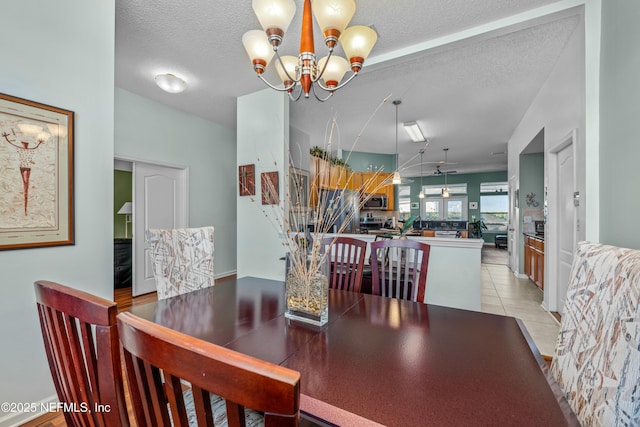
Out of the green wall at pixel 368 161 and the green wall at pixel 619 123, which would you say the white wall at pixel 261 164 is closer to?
the green wall at pixel 619 123

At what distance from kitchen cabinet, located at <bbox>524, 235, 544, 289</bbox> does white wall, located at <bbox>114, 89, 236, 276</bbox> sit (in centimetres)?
490

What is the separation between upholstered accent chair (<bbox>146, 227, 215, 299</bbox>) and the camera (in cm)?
171

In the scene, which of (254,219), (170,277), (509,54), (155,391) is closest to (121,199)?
(254,219)

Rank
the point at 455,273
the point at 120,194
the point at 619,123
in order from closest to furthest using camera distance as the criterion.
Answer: the point at 619,123 < the point at 455,273 < the point at 120,194

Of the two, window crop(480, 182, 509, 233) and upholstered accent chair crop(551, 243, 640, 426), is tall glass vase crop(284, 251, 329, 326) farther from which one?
window crop(480, 182, 509, 233)

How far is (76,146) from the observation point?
5.54ft

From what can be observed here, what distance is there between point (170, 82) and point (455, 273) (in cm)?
348

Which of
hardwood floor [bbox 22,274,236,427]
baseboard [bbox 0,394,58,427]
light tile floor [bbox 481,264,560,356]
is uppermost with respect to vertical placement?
baseboard [bbox 0,394,58,427]

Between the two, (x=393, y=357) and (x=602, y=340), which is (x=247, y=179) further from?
(x=602, y=340)

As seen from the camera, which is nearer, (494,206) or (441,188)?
(494,206)

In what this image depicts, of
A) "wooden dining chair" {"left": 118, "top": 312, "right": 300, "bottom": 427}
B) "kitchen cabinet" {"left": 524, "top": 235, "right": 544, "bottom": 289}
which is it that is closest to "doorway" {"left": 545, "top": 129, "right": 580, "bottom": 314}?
"kitchen cabinet" {"left": 524, "top": 235, "right": 544, "bottom": 289}

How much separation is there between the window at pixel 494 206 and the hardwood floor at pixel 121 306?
9.56 meters

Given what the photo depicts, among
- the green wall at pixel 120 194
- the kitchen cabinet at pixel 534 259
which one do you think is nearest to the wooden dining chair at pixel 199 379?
the kitchen cabinet at pixel 534 259

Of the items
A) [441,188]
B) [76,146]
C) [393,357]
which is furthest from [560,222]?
[441,188]
